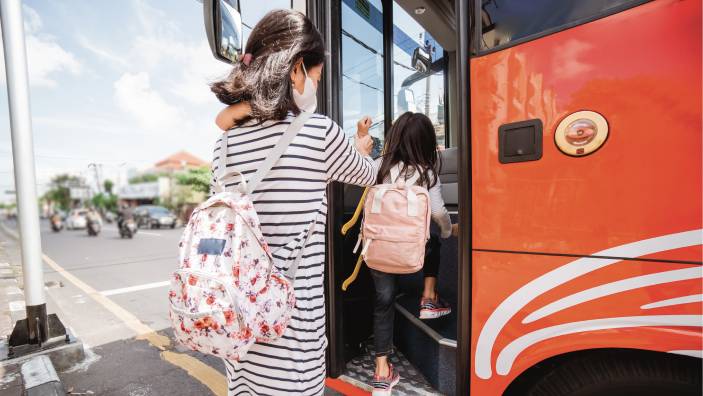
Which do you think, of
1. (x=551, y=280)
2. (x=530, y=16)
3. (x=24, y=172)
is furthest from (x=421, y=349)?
(x=24, y=172)

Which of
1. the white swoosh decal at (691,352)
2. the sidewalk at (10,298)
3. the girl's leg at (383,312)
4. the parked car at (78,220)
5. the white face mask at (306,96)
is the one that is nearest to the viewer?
the white swoosh decal at (691,352)

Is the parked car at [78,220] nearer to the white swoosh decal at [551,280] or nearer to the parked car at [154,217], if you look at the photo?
the parked car at [154,217]

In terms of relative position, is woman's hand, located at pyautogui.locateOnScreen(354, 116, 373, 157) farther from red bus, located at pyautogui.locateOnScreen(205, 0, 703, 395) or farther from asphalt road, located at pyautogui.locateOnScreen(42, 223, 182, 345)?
asphalt road, located at pyautogui.locateOnScreen(42, 223, 182, 345)

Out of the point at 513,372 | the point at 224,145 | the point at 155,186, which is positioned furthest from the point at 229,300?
the point at 155,186

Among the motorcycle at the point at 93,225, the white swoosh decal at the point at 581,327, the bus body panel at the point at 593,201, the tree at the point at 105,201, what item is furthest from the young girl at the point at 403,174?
the tree at the point at 105,201

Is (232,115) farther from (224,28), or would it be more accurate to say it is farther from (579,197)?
(579,197)

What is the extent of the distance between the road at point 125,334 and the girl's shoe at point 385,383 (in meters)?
0.53

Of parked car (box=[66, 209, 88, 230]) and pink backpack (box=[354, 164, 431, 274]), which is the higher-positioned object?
pink backpack (box=[354, 164, 431, 274])

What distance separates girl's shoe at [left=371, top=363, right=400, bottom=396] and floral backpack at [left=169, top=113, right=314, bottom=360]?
40.3 inches

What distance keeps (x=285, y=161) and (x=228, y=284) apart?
1.17ft

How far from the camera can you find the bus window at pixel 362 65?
2057mm

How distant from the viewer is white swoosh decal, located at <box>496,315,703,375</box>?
0.88 metres

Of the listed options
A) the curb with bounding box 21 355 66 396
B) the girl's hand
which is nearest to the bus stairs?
the girl's hand

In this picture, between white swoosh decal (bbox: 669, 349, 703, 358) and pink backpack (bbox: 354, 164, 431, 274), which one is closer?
white swoosh decal (bbox: 669, 349, 703, 358)
